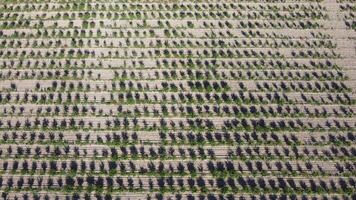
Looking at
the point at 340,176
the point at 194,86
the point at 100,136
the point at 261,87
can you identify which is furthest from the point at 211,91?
the point at 340,176

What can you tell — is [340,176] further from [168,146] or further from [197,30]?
[197,30]

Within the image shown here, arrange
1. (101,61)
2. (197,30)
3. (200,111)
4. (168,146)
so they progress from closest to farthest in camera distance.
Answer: (168,146), (200,111), (101,61), (197,30)

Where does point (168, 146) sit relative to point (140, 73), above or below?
below

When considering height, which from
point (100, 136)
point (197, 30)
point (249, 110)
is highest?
point (197, 30)

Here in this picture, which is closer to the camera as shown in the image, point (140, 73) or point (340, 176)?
point (340, 176)

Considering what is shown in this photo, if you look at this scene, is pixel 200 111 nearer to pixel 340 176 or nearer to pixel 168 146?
pixel 168 146

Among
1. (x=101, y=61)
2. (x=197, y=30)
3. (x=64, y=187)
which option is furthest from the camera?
(x=197, y=30)

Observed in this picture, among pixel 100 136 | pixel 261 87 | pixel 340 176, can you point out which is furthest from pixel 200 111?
pixel 340 176
